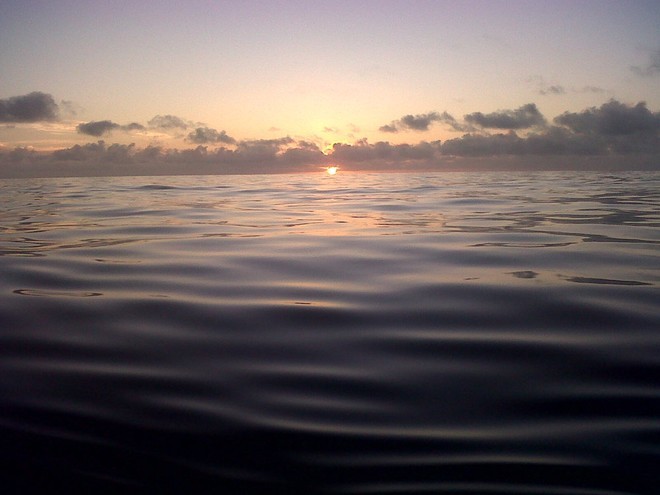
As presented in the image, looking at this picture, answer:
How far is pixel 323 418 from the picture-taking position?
2.33 meters

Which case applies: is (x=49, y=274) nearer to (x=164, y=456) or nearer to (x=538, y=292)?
(x=164, y=456)

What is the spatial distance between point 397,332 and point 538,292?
171 centimetres

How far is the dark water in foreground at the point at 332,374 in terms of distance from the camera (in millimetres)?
1898

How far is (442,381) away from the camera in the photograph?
9.11 ft

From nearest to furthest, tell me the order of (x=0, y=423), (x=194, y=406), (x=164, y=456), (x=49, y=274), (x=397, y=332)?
1. (x=164, y=456)
2. (x=0, y=423)
3. (x=194, y=406)
4. (x=397, y=332)
5. (x=49, y=274)

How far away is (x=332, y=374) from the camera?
9.44 ft

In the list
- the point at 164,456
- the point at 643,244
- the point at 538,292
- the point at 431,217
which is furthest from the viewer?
the point at 431,217

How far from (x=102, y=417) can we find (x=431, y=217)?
402 inches

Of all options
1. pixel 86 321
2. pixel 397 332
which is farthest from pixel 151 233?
pixel 397 332

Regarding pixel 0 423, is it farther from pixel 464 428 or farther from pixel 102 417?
pixel 464 428

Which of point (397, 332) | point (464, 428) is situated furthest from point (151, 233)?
point (464, 428)

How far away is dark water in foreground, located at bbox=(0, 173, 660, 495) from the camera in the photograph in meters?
1.90

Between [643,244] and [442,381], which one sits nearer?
[442,381]

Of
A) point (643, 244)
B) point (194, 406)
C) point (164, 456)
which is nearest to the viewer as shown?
point (164, 456)
